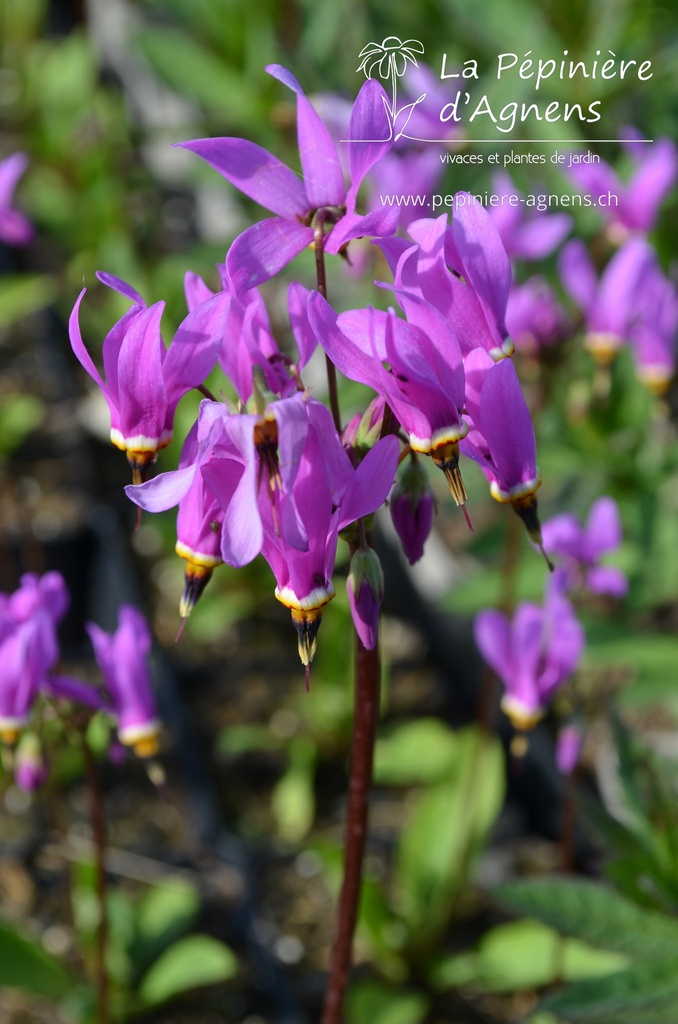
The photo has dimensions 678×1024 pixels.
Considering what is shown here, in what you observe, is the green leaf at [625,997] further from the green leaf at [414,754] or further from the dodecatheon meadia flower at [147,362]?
the green leaf at [414,754]

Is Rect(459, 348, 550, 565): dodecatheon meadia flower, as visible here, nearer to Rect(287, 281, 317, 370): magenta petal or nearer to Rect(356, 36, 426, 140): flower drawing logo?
Rect(287, 281, 317, 370): magenta petal

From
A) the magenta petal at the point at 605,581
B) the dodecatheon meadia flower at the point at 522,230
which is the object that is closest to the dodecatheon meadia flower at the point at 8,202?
the dodecatheon meadia flower at the point at 522,230

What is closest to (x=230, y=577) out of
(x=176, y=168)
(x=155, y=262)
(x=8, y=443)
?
(x=8, y=443)

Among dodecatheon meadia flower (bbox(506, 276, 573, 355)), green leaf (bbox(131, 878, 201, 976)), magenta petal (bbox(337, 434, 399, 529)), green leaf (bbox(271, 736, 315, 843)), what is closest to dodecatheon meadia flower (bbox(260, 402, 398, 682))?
magenta petal (bbox(337, 434, 399, 529))

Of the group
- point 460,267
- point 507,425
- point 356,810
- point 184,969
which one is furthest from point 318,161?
point 184,969

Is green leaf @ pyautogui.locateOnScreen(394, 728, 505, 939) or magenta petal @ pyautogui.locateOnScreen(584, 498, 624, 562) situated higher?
magenta petal @ pyautogui.locateOnScreen(584, 498, 624, 562)

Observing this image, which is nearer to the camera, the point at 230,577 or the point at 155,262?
the point at 230,577

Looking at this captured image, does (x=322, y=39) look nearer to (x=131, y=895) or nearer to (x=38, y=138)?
(x=38, y=138)
